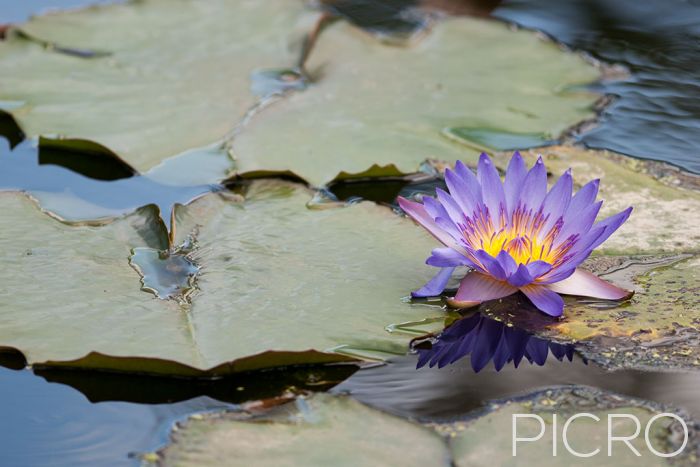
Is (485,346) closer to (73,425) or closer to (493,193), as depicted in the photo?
(493,193)

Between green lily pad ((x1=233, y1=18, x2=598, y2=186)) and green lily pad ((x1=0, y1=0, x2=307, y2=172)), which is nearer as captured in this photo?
green lily pad ((x1=233, y1=18, x2=598, y2=186))

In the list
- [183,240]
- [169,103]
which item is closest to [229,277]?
[183,240]

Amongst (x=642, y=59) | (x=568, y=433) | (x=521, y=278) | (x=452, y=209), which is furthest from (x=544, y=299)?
(x=642, y=59)

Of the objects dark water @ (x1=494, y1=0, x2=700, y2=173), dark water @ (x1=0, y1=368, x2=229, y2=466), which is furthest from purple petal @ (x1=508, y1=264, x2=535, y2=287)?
dark water @ (x1=494, y1=0, x2=700, y2=173)

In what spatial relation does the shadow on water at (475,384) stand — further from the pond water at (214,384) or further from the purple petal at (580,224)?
the purple petal at (580,224)

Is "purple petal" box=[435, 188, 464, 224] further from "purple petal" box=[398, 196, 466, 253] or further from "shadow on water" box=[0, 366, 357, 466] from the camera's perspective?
"shadow on water" box=[0, 366, 357, 466]

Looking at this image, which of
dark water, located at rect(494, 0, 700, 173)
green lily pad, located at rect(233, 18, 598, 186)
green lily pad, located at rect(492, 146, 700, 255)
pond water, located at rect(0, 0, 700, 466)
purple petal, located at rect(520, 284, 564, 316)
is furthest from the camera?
dark water, located at rect(494, 0, 700, 173)

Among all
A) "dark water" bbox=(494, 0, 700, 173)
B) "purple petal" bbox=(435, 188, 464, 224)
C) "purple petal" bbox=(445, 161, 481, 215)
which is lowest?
"purple petal" bbox=(435, 188, 464, 224)
